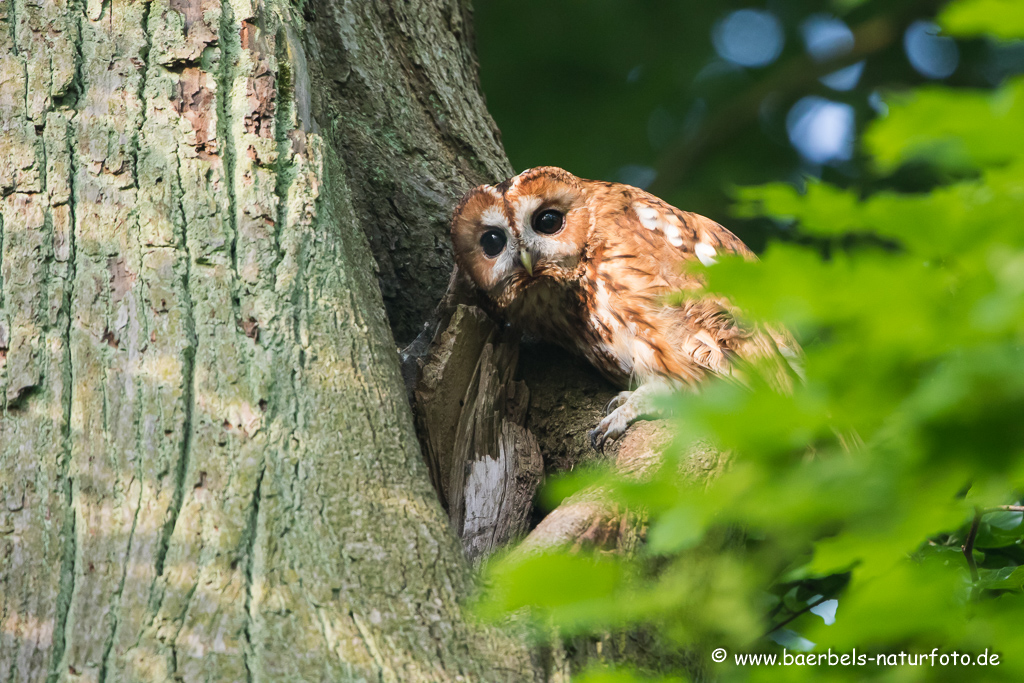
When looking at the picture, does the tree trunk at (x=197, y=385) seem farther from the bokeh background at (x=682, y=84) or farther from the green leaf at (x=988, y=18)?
the bokeh background at (x=682, y=84)

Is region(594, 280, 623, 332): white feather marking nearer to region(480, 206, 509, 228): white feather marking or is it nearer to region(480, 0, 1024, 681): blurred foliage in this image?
region(480, 206, 509, 228): white feather marking

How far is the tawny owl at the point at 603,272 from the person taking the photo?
2.56 metres

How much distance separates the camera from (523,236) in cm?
287

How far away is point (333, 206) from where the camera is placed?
6.07ft

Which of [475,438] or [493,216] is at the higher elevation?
[493,216]

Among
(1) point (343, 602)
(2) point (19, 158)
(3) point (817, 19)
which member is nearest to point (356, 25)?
(2) point (19, 158)

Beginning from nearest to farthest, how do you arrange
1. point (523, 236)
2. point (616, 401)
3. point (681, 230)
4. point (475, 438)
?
point (475, 438) < point (616, 401) < point (681, 230) < point (523, 236)

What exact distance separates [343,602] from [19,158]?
1.20m

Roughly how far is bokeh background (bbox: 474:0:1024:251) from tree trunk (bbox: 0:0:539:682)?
406cm

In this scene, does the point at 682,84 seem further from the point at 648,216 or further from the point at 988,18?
the point at 988,18

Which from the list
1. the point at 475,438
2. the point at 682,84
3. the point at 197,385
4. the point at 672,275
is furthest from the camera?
the point at 682,84

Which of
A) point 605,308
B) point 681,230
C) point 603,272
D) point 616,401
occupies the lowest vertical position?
point 616,401

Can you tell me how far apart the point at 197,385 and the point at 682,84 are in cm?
530

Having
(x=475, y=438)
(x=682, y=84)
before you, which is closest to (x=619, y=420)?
(x=475, y=438)
